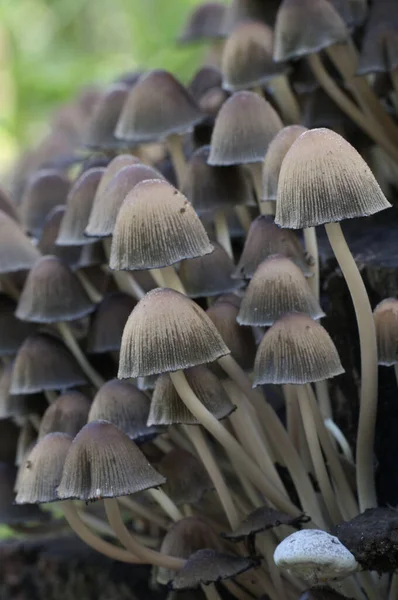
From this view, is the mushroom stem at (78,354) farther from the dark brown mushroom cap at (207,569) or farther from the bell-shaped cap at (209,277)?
the dark brown mushroom cap at (207,569)

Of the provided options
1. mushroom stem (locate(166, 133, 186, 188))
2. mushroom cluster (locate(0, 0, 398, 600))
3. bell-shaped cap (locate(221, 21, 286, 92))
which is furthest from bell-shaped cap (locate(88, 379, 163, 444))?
bell-shaped cap (locate(221, 21, 286, 92))

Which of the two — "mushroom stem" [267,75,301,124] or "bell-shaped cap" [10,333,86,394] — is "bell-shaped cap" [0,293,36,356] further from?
"mushroom stem" [267,75,301,124]

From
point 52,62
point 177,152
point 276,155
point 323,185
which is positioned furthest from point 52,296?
point 52,62

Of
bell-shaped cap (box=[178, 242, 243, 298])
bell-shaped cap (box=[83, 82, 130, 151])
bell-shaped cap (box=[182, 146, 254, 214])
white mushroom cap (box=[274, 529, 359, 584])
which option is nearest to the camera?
white mushroom cap (box=[274, 529, 359, 584])

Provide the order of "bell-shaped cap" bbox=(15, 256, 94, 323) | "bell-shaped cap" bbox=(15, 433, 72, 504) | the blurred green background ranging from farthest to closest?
the blurred green background
"bell-shaped cap" bbox=(15, 256, 94, 323)
"bell-shaped cap" bbox=(15, 433, 72, 504)

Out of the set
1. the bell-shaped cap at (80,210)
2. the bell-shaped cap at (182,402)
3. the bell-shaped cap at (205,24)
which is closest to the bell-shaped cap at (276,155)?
the bell-shaped cap at (182,402)

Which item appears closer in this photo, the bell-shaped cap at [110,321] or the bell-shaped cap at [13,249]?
the bell-shaped cap at [110,321]

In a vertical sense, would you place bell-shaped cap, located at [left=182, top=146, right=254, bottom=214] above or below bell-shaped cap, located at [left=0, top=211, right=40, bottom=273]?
above
